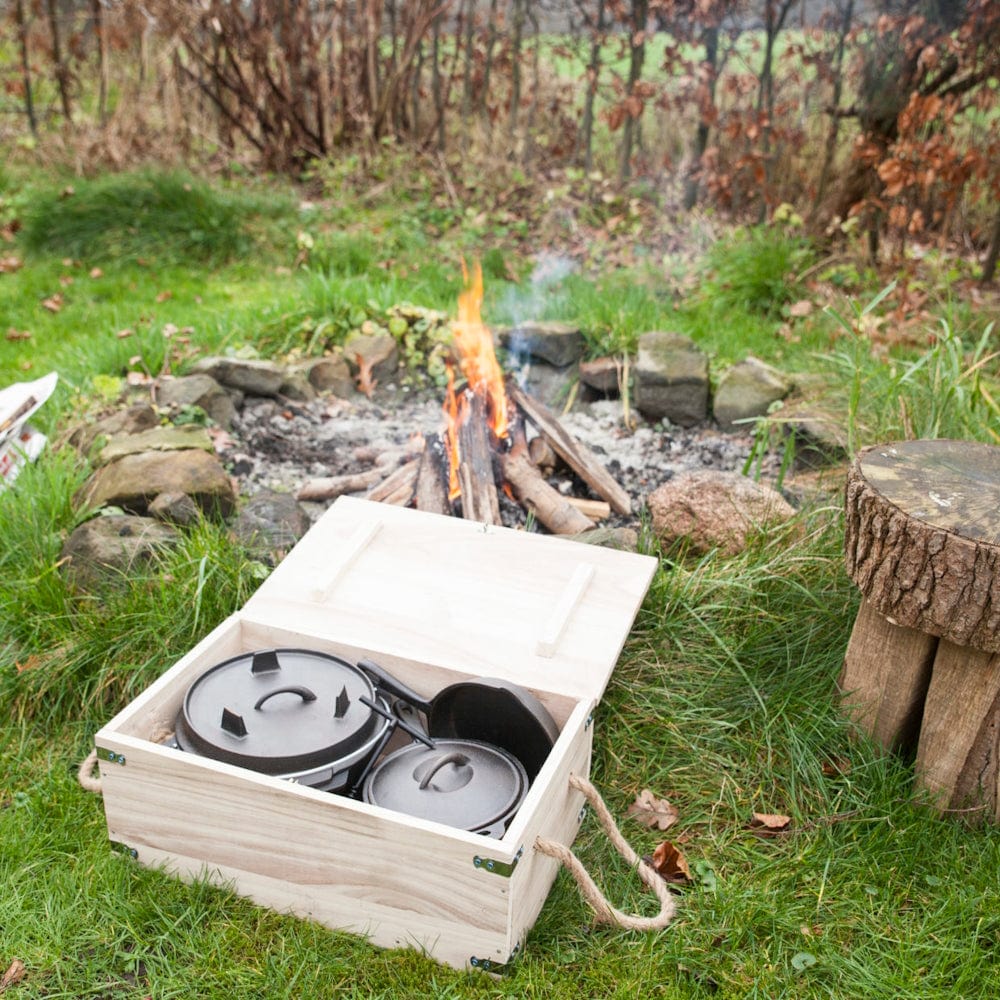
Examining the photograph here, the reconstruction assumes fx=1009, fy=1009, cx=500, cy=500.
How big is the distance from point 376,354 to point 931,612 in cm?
336

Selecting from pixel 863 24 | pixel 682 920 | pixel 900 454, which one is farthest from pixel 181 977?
pixel 863 24

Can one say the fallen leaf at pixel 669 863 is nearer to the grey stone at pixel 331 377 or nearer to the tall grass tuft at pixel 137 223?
the grey stone at pixel 331 377

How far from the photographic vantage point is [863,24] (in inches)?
269

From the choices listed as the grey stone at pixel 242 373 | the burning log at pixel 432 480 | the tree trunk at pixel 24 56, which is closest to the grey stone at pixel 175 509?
the burning log at pixel 432 480

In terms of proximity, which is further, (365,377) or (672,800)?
(365,377)

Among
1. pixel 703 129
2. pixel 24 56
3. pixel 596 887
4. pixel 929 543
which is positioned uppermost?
pixel 24 56

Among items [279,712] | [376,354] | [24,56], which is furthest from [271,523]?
[24,56]

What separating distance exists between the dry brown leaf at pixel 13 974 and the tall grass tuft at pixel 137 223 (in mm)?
5624

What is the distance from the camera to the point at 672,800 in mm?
2811

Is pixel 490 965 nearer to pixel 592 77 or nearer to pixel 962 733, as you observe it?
pixel 962 733

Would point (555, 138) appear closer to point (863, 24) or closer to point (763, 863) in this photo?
point (863, 24)

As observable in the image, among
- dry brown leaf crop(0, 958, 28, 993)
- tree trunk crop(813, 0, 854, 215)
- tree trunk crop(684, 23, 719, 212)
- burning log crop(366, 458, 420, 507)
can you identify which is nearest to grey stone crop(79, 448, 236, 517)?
burning log crop(366, 458, 420, 507)

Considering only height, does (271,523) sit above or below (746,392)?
below

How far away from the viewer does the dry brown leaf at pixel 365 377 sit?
16.7 ft
